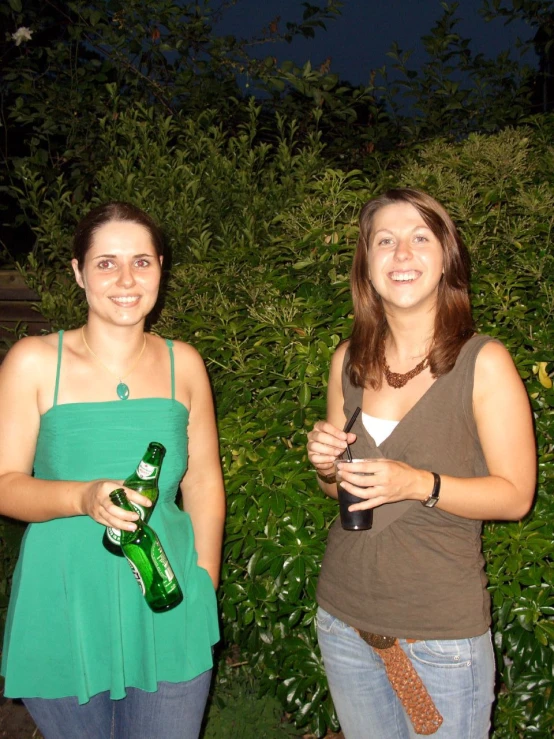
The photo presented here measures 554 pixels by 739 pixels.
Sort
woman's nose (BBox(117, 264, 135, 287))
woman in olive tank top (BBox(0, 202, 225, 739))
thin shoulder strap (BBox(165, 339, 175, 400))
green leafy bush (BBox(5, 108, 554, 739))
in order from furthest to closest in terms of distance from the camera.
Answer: green leafy bush (BBox(5, 108, 554, 739)) → thin shoulder strap (BBox(165, 339, 175, 400)) → woman's nose (BBox(117, 264, 135, 287)) → woman in olive tank top (BBox(0, 202, 225, 739))

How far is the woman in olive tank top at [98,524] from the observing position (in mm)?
2039

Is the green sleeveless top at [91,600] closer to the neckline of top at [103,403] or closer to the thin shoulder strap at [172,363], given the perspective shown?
the neckline of top at [103,403]

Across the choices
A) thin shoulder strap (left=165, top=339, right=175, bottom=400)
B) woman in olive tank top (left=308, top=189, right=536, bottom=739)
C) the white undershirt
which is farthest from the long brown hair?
thin shoulder strap (left=165, top=339, right=175, bottom=400)

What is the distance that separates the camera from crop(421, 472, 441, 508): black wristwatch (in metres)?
1.87

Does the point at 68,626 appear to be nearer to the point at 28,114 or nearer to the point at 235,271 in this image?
the point at 235,271

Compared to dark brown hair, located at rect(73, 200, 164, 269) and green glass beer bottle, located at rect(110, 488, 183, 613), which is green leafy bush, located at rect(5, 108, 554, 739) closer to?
green glass beer bottle, located at rect(110, 488, 183, 613)

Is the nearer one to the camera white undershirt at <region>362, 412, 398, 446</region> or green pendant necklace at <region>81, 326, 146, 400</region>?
white undershirt at <region>362, 412, 398, 446</region>

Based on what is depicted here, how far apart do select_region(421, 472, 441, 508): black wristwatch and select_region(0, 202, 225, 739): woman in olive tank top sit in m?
0.73

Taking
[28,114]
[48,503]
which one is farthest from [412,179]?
[28,114]

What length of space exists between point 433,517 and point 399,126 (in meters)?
4.56

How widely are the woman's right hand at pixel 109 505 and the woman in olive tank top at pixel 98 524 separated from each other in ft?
0.08

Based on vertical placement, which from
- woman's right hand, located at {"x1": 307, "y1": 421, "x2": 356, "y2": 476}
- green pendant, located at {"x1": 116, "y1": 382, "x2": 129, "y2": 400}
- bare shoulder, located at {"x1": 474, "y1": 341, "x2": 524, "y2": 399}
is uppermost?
bare shoulder, located at {"x1": 474, "y1": 341, "x2": 524, "y2": 399}

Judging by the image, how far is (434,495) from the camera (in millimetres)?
1868

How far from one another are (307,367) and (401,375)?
0.58 metres
